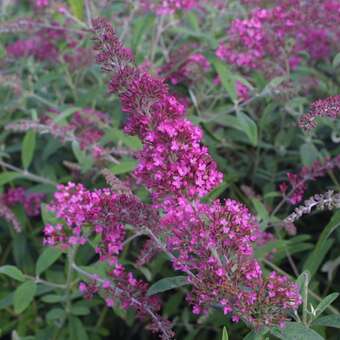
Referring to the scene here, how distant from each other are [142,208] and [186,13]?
1.79 metres

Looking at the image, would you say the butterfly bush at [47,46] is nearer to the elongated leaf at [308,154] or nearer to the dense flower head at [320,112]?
the elongated leaf at [308,154]

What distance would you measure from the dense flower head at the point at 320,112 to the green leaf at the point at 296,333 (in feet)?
1.49

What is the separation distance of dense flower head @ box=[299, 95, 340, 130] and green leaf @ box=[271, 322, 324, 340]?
1.49 feet

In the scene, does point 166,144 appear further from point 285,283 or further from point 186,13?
point 186,13

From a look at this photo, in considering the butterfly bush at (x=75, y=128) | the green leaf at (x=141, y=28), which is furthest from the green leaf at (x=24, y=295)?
the green leaf at (x=141, y=28)

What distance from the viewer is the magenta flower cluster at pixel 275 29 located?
2.62 meters

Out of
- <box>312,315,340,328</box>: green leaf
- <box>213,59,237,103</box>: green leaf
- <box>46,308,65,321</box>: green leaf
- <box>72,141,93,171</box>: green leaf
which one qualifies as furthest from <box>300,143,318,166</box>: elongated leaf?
<box>46,308,65,321</box>: green leaf

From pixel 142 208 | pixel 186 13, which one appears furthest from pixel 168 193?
pixel 186 13

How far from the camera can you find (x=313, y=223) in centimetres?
270

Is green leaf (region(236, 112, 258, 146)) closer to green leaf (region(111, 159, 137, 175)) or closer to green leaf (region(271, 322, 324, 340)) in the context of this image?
green leaf (region(111, 159, 137, 175))

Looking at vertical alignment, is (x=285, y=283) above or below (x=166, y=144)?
below

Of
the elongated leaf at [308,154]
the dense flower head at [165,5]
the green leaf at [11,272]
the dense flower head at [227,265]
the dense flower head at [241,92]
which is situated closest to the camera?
the dense flower head at [227,265]

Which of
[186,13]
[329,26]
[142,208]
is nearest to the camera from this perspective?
[142,208]

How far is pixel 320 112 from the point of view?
1518 mm
